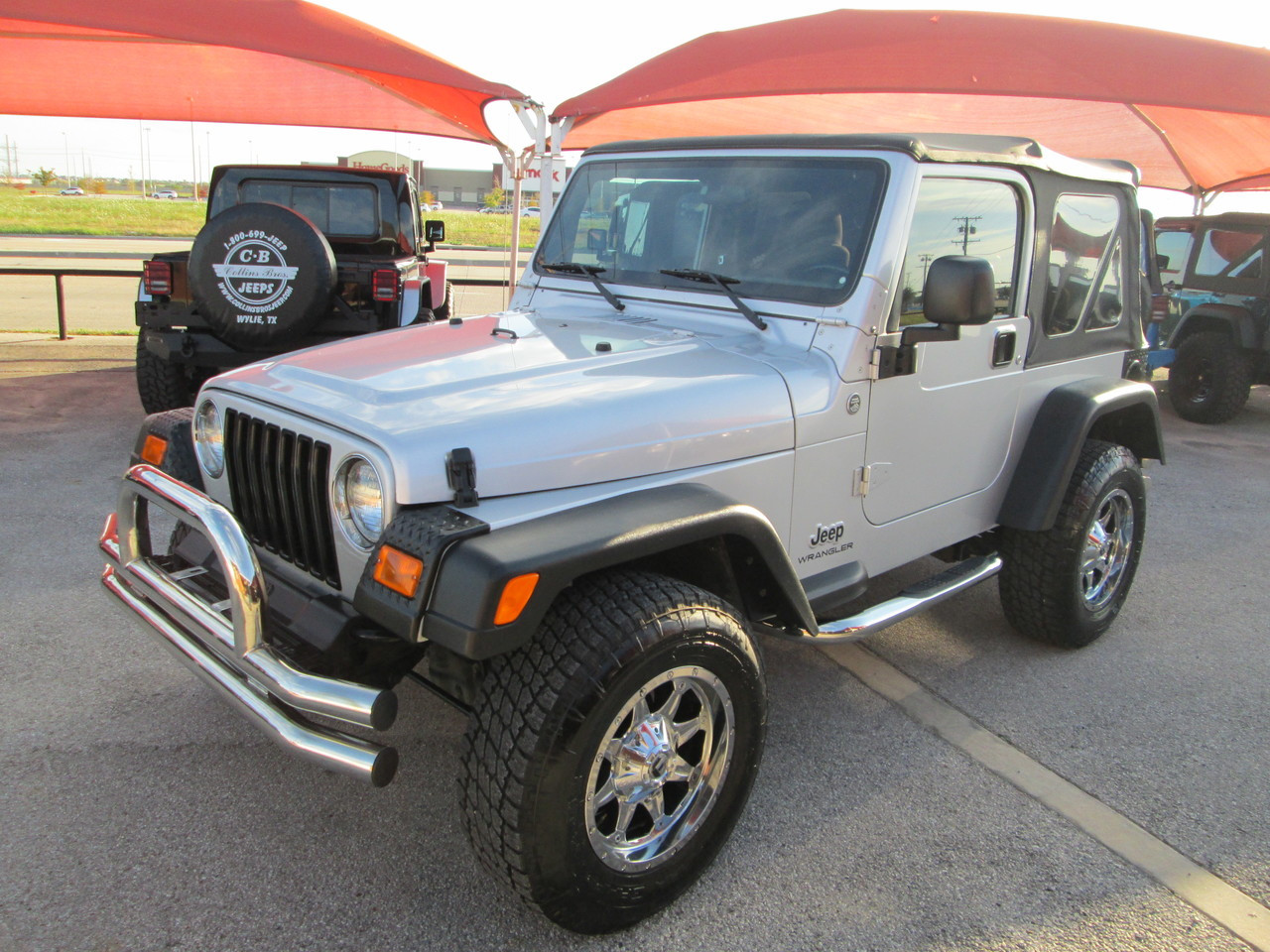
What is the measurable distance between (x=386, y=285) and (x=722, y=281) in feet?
15.2

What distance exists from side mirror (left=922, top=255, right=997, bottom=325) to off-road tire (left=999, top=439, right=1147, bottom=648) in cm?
128

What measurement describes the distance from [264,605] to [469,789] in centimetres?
64

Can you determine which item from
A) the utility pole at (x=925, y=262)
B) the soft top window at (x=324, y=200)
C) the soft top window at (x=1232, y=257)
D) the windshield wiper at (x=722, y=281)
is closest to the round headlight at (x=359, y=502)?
the windshield wiper at (x=722, y=281)

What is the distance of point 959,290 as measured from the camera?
279 centimetres

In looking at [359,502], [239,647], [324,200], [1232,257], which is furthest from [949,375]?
[1232,257]

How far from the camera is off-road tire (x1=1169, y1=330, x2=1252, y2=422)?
29.3 ft

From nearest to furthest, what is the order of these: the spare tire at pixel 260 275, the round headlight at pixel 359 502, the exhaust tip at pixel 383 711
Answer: the exhaust tip at pixel 383 711 → the round headlight at pixel 359 502 → the spare tire at pixel 260 275

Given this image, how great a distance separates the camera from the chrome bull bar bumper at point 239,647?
2.08 m

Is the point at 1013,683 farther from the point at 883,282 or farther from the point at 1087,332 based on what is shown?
the point at 883,282

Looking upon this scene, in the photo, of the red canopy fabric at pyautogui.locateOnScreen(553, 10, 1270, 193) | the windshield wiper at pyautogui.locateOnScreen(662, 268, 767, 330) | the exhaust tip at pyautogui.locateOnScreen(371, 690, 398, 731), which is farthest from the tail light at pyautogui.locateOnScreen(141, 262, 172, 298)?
the exhaust tip at pyautogui.locateOnScreen(371, 690, 398, 731)

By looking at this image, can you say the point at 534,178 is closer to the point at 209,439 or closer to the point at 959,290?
the point at 209,439

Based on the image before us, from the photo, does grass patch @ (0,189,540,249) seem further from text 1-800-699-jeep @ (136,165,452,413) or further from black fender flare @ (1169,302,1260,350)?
black fender flare @ (1169,302,1260,350)

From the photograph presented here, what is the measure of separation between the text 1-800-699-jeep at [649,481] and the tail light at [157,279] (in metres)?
4.32

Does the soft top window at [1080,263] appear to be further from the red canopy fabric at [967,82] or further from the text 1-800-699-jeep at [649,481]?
the red canopy fabric at [967,82]
